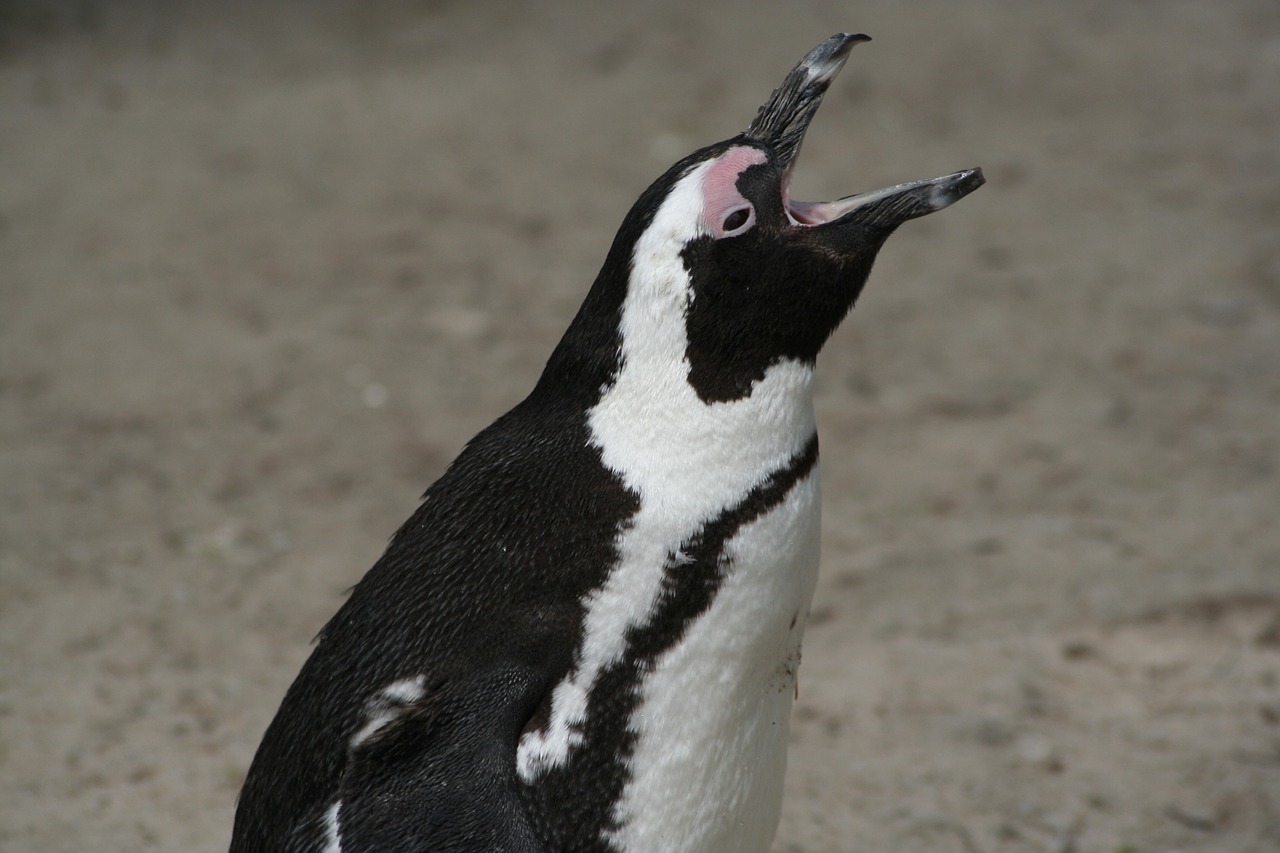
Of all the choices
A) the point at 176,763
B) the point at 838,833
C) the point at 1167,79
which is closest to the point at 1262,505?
the point at 838,833

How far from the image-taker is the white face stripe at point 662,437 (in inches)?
62.8

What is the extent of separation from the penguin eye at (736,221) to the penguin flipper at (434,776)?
56 cm

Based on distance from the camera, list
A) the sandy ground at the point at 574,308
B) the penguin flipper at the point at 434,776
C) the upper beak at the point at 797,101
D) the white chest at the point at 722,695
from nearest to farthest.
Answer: the penguin flipper at the point at 434,776
the white chest at the point at 722,695
the upper beak at the point at 797,101
the sandy ground at the point at 574,308

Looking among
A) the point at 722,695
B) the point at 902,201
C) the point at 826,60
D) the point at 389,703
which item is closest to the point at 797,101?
the point at 826,60

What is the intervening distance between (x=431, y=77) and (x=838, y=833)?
3.89 metres

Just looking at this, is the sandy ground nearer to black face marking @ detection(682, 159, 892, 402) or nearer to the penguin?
the penguin

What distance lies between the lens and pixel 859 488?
11.1 feet

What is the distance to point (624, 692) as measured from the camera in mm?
1603

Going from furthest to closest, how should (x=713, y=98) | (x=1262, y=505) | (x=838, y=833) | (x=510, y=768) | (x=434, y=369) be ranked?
(x=713, y=98) → (x=434, y=369) → (x=1262, y=505) → (x=838, y=833) → (x=510, y=768)

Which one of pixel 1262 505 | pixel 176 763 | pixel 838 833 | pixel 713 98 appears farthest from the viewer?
pixel 713 98

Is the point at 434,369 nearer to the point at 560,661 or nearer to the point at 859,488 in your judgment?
the point at 859,488

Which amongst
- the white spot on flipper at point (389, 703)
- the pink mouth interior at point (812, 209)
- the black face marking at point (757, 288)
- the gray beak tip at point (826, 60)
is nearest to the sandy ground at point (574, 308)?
the white spot on flipper at point (389, 703)

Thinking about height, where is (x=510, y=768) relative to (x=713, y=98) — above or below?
below

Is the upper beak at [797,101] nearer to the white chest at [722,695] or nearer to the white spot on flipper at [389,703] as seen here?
the white chest at [722,695]
